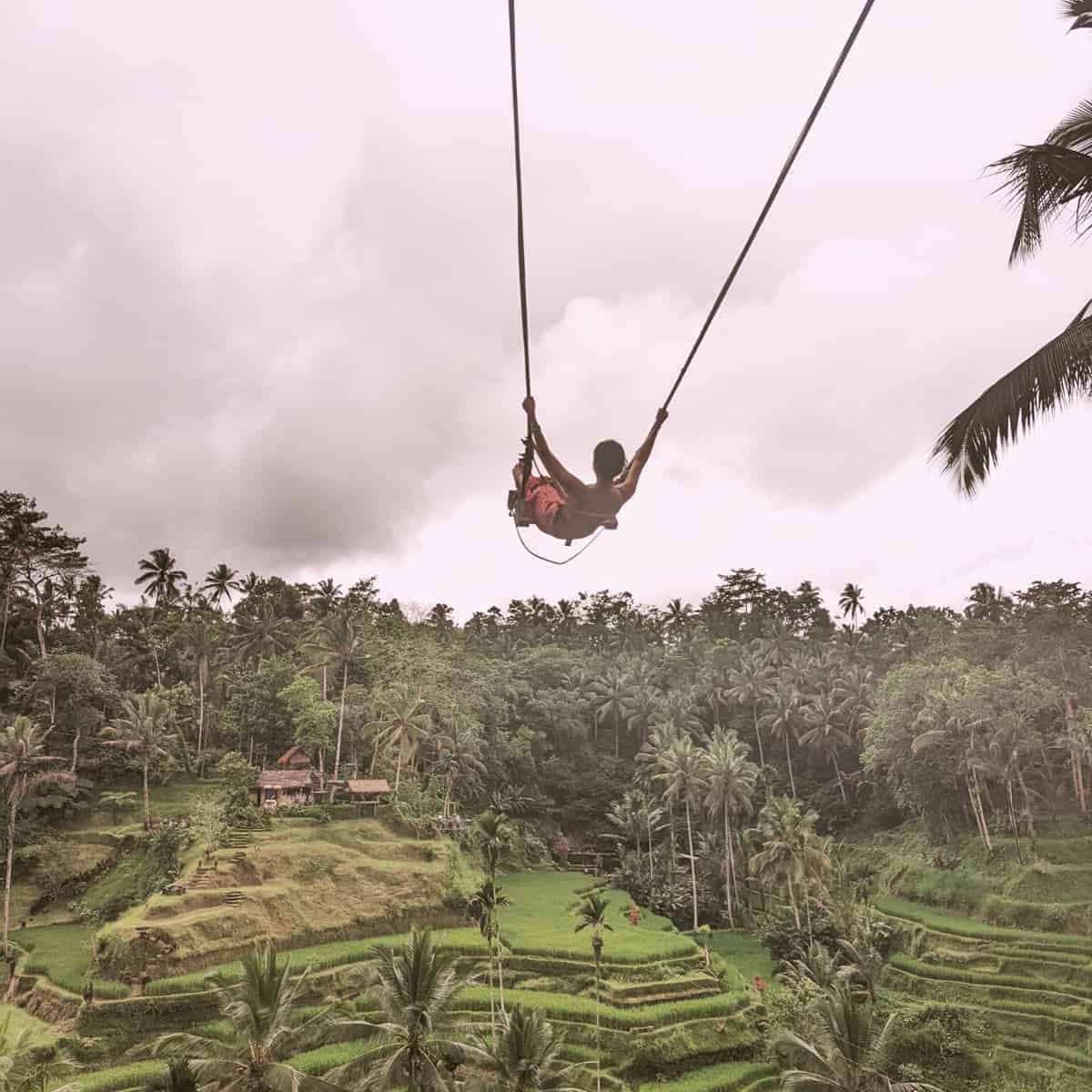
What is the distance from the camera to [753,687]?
61.8 m

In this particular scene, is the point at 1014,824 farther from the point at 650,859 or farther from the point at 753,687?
the point at 753,687

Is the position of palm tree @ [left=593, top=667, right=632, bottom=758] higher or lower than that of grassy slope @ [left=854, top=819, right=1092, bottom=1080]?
higher

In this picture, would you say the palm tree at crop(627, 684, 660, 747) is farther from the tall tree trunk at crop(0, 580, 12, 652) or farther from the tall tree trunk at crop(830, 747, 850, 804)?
the tall tree trunk at crop(0, 580, 12, 652)

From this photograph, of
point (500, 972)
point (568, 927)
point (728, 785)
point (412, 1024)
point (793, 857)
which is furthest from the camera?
point (728, 785)

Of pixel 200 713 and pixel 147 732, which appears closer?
pixel 147 732

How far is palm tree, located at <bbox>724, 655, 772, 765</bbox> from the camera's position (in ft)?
203

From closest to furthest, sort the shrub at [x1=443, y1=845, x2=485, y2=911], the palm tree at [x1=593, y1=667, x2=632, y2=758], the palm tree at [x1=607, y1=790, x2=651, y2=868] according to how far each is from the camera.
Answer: the shrub at [x1=443, y1=845, x2=485, y2=911] < the palm tree at [x1=607, y1=790, x2=651, y2=868] < the palm tree at [x1=593, y1=667, x2=632, y2=758]

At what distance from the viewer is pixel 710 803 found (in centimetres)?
4459

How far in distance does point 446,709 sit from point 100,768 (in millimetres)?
20111

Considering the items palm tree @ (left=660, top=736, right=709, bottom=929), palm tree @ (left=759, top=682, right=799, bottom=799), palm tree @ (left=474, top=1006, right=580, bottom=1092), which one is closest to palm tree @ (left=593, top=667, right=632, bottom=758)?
palm tree @ (left=759, top=682, right=799, bottom=799)

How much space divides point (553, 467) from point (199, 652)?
51.3m

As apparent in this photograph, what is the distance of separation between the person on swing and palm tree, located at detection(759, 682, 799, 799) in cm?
5839

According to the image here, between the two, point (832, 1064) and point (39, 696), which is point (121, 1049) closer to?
point (832, 1064)

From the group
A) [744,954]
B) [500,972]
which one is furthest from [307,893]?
[744,954]
